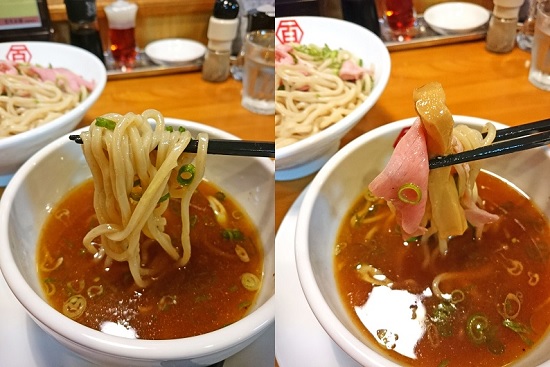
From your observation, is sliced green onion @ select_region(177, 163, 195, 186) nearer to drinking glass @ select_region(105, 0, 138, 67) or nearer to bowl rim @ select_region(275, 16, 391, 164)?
bowl rim @ select_region(275, 16, 391, 164)

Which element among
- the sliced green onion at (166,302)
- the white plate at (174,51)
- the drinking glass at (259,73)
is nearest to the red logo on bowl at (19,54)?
the white plate at (174,51)

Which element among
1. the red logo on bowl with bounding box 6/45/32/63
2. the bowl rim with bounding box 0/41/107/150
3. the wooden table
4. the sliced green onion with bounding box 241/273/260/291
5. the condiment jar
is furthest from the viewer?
the condiment jar

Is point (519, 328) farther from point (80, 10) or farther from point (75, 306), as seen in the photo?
point (80, 10)

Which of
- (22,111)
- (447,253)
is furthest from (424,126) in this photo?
(22,111)

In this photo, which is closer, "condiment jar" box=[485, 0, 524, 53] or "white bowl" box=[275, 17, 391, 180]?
"white bowl" box=[275, 17, 391, 180]

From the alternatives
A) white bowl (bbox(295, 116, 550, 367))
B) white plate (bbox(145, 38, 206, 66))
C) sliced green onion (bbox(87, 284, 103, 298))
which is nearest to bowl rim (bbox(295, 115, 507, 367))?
white bowl (bbox(295, 116, 550, 367))

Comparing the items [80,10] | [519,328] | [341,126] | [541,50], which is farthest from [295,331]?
[80,10]

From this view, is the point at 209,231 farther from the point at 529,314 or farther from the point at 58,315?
the point at 529,314
